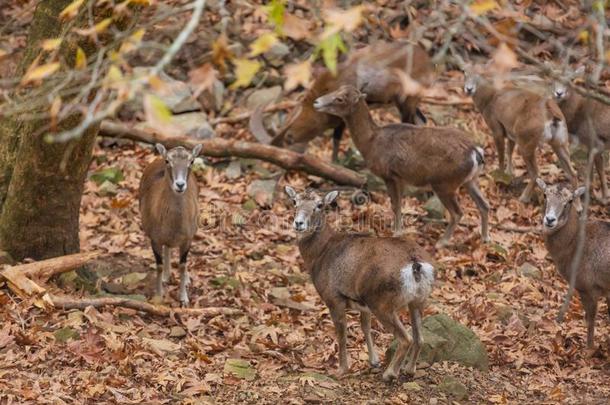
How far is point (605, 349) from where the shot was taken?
32.2ft

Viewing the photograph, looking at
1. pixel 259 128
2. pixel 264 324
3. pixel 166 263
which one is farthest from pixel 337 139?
pixel 264 324

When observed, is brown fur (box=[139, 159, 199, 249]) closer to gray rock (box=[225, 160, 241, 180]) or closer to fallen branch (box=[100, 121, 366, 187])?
fallen branch (box=[100, 121, 366, 187])

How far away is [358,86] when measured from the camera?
1469cm

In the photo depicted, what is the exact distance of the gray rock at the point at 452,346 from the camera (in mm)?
9172

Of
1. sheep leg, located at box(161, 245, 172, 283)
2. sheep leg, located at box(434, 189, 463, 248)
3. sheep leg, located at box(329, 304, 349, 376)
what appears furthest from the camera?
sheep leg, located at box(434, 189, 463, 248)

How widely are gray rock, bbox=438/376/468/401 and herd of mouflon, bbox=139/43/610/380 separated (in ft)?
1.16

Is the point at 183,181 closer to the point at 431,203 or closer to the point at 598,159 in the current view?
the point at 431,203

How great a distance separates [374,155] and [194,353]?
4.71m

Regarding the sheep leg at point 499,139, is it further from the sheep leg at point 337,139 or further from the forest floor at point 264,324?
the sheep leg at point 337,139

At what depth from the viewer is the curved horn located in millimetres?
14836

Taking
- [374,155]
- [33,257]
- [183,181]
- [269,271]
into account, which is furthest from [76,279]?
[374,155]

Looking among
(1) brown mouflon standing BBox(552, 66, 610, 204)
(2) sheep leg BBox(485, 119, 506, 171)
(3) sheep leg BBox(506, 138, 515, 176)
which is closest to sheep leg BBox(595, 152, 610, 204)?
(1) brown mouflon standing BBox(552, 66, 610, 204)

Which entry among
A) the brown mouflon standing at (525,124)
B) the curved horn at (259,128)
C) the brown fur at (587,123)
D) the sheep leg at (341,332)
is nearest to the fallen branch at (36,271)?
the sheep leg at (341,332)

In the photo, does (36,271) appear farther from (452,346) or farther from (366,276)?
(452,346)
